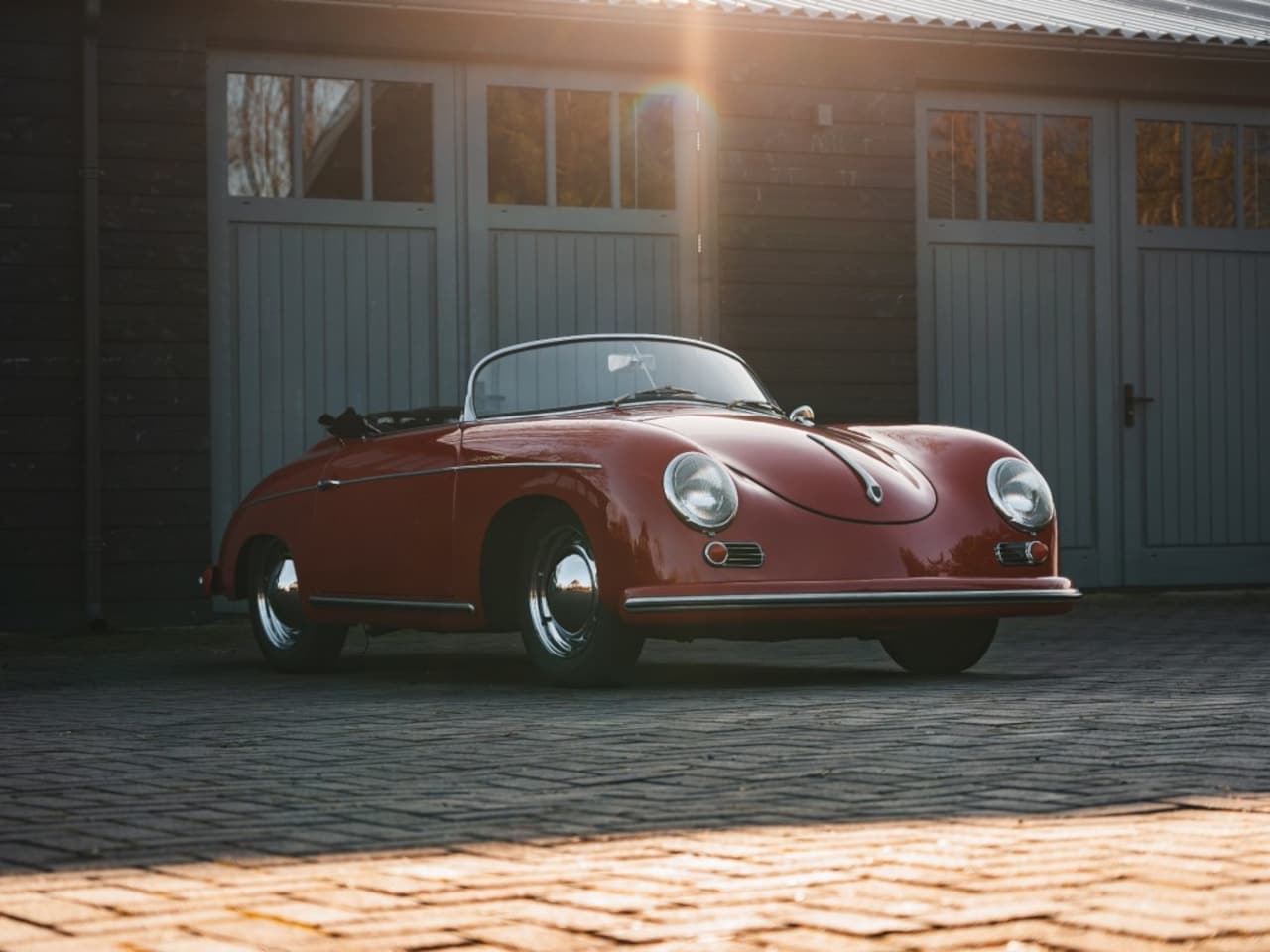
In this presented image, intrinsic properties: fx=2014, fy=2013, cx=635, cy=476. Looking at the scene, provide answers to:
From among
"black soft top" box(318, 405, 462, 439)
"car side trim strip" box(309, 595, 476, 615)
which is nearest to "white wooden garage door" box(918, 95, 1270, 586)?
"black soft top" box(318, 405, 462, 439)

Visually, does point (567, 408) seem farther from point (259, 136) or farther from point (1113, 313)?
point (1113, 313)

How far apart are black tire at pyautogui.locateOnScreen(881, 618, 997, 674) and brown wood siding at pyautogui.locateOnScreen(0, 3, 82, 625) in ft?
16.7

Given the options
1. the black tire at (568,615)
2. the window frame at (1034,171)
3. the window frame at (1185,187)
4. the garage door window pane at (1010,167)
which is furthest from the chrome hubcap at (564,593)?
the window frame at (1185,187)

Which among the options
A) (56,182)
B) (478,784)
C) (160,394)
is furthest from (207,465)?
(478,784)

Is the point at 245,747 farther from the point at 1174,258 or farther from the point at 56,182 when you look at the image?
the point at 1174,258

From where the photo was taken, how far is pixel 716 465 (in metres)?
6.44

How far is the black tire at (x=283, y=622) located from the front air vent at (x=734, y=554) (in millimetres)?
2241

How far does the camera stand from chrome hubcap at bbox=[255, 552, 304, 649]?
8164mm

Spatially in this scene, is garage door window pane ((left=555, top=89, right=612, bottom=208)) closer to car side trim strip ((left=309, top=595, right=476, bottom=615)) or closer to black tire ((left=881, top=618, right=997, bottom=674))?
car side trim strip ((left=309, top=595, right=476, bottom=615))

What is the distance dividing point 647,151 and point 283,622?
15.8ft

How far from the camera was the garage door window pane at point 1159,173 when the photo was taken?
Answer: 13.3 m

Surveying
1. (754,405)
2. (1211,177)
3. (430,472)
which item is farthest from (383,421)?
(1211,177)

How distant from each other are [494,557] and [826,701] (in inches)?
58.7

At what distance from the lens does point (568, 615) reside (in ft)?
22.2
